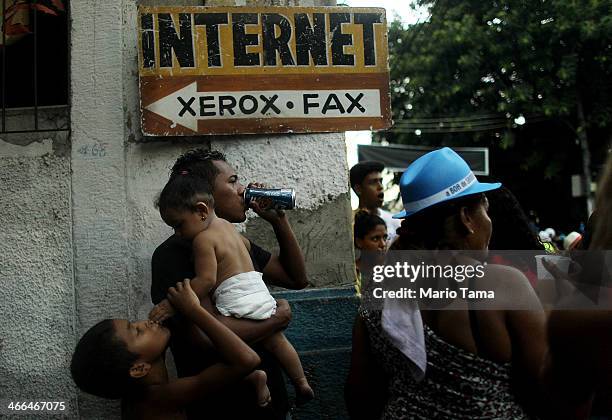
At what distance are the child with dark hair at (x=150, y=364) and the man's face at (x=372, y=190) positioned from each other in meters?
3.09

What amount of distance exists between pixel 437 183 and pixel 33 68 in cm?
313

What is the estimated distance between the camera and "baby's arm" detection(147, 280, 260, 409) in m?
2.45

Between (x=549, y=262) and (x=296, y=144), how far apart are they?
1.63 metres

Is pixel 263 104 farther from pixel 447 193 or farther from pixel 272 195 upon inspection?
pixel 447 193

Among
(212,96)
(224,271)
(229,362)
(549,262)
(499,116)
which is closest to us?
(229,362)

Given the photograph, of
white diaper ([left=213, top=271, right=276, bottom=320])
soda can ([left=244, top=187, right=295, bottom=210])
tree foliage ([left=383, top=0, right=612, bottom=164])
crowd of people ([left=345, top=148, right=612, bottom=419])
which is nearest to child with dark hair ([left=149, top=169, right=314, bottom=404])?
white diaper ([left=213, top=271, right=276, bottom=320])

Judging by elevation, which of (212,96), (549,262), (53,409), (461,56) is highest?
(461,56)

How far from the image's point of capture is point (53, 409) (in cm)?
392

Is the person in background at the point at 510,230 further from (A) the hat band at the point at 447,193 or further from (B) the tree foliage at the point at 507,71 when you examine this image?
(B) the tree foliage at the point at 507,71

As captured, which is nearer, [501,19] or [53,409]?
[53,409]

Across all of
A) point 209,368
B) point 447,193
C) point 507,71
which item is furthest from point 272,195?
point 507,71

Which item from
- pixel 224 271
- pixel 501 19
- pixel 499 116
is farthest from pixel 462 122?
pixel 224 271

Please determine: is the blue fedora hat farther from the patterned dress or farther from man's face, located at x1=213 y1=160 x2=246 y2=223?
man's face, located at x1=213 y1=160 x2=246 y2=223

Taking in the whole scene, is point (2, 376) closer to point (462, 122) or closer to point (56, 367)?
point (56, 367)
